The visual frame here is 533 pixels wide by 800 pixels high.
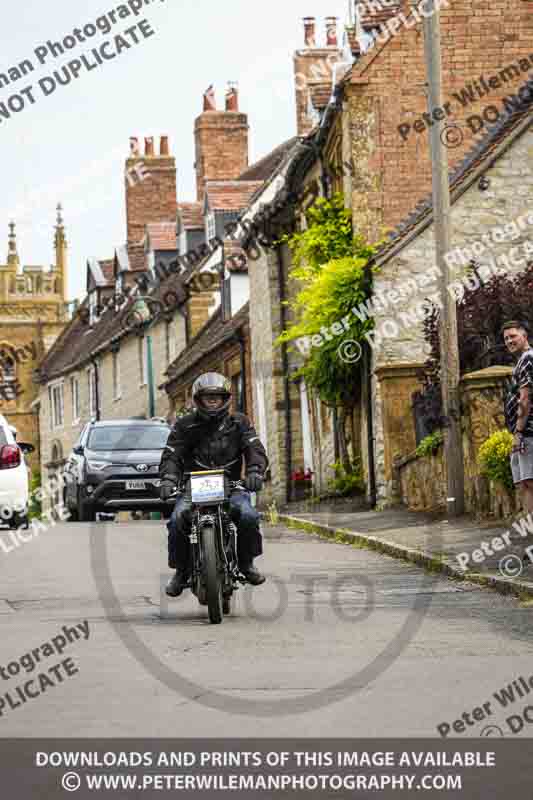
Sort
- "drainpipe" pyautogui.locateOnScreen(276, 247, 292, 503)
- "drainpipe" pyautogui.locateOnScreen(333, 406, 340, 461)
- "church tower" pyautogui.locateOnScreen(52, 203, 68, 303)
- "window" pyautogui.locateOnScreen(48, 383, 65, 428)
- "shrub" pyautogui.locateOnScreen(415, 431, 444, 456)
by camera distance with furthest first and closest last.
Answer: "church tower" pyautogui.locateOnScreen(52, 203, 68, 303)
"window" pyautogui.locateOnScreen(48, 383, 65, 428)
"drainpipe" pyautogui.locateOnScreen(276, 247, 292, 503)
"drainpipe" pyautogui.locateOnScreen(333, 406, 340, 461)
"shrub" pyautogui.locateOnScreen(415, 431, 444, 456)

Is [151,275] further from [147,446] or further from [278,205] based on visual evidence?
[147,446]

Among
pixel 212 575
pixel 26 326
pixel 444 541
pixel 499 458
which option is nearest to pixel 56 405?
pixel 26 326

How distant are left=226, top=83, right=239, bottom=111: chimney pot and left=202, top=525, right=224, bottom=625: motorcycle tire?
38.7 meters

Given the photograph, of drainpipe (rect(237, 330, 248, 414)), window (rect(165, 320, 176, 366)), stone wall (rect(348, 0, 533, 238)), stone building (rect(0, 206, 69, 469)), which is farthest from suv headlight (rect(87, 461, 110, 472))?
stone building (rect(0, 206, 69, 469))

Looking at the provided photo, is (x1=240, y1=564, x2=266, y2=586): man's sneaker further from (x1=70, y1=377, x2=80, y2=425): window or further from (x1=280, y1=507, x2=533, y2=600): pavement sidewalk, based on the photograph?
(x1=70, y1=377, x2=80, y2=425): window

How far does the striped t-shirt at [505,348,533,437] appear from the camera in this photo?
45.5 feet

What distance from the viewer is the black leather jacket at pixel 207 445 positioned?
11859 millimetres

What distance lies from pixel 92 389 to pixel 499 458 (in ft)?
150

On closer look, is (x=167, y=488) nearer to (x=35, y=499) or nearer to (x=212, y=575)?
(x=212, y=575)

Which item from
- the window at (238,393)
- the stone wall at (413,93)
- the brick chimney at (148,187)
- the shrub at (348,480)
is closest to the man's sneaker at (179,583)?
the shrub at (348,480)

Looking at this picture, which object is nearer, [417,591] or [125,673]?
[125,673]

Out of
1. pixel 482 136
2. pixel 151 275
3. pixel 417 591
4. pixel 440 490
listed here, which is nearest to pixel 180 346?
pixel 151 275

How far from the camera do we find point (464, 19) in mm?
28844
